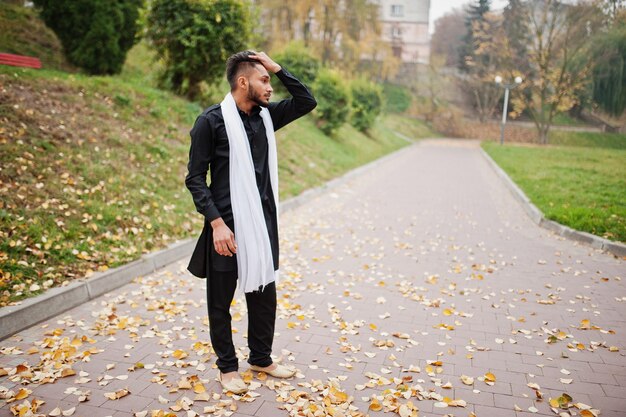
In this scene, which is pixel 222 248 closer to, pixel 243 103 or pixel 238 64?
pixel 243 103

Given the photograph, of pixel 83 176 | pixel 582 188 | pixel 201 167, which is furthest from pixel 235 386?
pixel 582 188

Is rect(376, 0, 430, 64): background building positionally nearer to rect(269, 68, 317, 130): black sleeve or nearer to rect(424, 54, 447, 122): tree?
Answer: rect(424, 54, 447, 122): tree

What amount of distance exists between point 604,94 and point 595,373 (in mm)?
19938

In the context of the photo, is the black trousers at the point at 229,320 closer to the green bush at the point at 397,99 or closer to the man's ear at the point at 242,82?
the man's ear at the point at 242,82

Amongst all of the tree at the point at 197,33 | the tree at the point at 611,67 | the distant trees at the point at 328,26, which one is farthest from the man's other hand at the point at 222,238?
the distant trees at the point at 328,26

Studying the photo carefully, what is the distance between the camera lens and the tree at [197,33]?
10.9 m

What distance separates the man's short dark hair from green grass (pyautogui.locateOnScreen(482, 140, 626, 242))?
7.10 meters

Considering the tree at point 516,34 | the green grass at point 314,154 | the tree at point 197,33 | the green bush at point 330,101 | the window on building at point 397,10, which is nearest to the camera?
the tree at point 197,33

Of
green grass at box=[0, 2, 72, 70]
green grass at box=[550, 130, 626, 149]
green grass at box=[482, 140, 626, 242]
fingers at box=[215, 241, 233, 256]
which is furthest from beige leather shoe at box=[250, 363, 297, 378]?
green grass at box=[550, 130, 626, 149]

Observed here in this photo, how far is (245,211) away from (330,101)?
17.4 m

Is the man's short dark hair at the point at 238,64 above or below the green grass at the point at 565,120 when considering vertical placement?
above

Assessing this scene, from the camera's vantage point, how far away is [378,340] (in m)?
4.27

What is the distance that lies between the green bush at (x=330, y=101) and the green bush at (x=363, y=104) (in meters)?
Answer: 5.94

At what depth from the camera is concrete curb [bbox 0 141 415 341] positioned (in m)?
4.16
